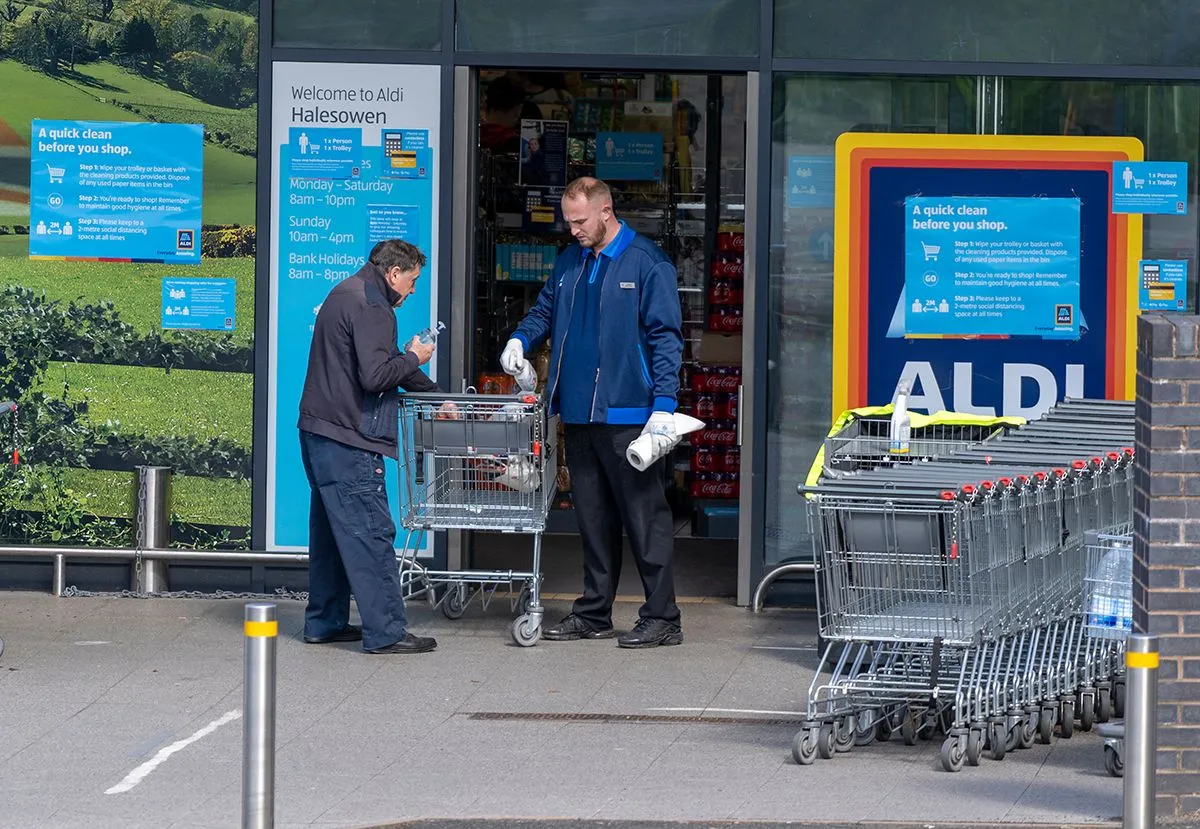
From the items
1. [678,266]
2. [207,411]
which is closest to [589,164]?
[678,266]

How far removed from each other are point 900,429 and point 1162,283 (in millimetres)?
2287

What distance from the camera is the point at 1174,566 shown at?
6766mm

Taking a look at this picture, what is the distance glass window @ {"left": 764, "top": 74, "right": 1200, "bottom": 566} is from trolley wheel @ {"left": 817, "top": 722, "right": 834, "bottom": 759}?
313 cm

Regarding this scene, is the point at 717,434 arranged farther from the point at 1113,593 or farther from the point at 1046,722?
the point at 1113,593

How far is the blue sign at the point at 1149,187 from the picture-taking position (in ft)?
34.7

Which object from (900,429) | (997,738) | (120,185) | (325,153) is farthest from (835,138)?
(997,738)

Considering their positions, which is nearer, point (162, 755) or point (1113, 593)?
point (1113, 593)

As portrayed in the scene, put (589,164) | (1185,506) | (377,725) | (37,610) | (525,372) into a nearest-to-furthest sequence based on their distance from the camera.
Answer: (1185,506)
(377,725)
(525,372)
(37,610)
(589,164)

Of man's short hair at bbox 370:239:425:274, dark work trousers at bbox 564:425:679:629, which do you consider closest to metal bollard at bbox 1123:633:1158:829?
dark work trousers at bbox 564:425:679:629

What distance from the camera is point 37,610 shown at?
10492 mm

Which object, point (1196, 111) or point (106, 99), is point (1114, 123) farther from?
point (106, 99)

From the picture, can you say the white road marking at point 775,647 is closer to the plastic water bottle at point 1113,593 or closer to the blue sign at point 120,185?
the plastic water bottle at point 1113,593

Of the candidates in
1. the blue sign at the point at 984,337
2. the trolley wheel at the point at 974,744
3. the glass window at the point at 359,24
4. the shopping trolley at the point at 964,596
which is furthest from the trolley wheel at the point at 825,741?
the glass window at the point at 359,24

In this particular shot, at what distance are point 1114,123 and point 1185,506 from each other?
14.2ft
